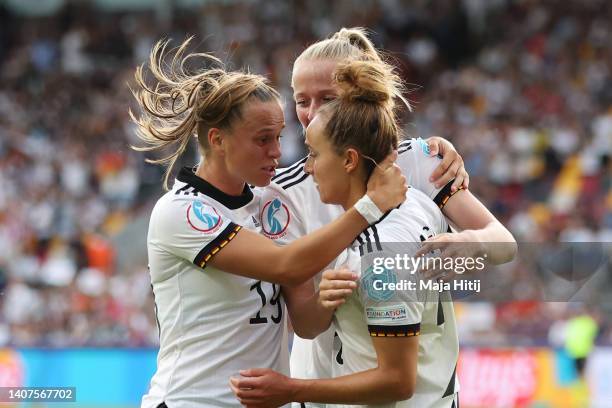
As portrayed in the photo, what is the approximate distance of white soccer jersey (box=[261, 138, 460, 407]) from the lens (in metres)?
3.50

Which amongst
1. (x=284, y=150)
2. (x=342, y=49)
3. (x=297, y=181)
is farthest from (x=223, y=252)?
(x=284, y=150)

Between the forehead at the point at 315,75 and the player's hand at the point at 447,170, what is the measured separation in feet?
1.47

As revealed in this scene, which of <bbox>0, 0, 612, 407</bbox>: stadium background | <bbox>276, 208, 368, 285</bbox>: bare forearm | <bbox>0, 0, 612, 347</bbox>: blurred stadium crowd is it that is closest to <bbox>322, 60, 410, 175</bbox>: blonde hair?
<bbox>276, 208, 368, 285</bbox>: bare forearm

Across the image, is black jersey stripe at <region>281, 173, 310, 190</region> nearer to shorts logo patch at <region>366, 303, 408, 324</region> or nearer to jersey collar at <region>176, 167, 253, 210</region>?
jersey collar at <region>176, 167, 253, 210</region>

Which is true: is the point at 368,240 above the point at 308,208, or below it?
below

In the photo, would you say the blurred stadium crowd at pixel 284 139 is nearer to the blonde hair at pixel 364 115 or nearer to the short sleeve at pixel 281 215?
the short sleeve at pixel 281 215

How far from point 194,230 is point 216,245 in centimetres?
9

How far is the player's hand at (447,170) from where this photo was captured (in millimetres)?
3510

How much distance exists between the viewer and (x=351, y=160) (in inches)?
122

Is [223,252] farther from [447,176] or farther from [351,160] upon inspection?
[447,176]

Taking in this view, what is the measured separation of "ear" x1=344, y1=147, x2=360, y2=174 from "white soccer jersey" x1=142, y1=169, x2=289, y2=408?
1.37ft

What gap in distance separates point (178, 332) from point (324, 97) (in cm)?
101

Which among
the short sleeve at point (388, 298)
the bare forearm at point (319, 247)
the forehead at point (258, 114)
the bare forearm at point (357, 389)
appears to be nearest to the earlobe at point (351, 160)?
the bare forearm at point (319, 247)

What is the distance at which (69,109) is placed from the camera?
1598 cm
